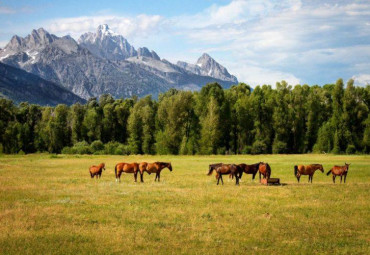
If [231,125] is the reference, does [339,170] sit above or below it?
below

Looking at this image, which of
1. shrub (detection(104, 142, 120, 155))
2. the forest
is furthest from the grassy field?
shrub (detection(104, 142, 120, 155))

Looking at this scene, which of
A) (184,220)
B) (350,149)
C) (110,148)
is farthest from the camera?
(110,148)

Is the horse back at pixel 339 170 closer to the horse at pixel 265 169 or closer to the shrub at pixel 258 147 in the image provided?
the horse at pixel 265 169

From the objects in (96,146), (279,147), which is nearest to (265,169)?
(279,147)

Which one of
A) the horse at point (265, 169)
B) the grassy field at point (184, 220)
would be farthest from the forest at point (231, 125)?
the grassy field at point (184, 220)

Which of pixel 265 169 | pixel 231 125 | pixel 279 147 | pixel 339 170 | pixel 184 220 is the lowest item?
pixel 184 220

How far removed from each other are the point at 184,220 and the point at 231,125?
81108mm

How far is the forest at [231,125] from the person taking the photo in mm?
89562

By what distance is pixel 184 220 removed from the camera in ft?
56.4

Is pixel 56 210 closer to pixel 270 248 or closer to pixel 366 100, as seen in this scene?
pixel 270 248

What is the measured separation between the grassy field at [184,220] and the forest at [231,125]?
65.0 m

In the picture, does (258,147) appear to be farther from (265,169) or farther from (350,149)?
(265,169)

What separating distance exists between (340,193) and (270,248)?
1409cm

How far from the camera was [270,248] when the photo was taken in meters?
13.2
